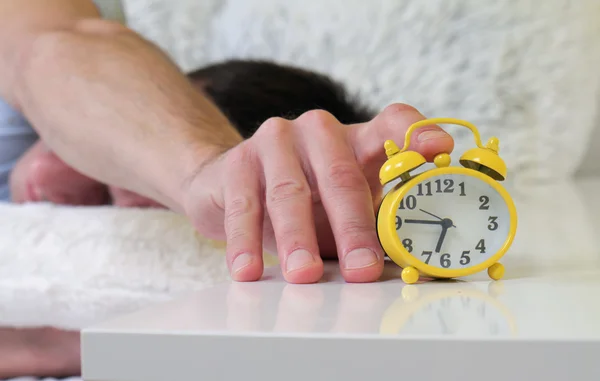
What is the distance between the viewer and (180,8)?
134cm

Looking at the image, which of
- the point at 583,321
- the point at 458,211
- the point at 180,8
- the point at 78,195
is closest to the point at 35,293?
the point at 78,195

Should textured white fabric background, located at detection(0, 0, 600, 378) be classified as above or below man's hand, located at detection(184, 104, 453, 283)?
below

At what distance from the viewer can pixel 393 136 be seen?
1.75 feet

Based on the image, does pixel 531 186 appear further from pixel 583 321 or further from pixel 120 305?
pixel 583 321

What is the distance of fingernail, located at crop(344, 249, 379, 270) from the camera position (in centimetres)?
47

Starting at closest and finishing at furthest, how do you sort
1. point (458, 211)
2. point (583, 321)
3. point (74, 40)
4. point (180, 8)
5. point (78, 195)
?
point (583, 321), point (458, 211), point (74, 40), point (78, 195), point (180, 8)

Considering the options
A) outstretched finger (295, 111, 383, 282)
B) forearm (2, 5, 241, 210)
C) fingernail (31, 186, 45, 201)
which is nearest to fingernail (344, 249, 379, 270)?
outstretched finger (295, 111, 383, 282)

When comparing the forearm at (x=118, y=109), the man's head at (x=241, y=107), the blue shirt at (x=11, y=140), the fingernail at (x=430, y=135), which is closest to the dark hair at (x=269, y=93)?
the man's head at (x=241, y=107)

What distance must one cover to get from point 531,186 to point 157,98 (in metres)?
0.74

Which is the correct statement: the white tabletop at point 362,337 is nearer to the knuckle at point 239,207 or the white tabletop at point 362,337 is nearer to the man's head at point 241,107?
the knuckle at point 239,207

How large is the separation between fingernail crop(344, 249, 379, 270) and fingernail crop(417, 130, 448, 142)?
0.10 metres

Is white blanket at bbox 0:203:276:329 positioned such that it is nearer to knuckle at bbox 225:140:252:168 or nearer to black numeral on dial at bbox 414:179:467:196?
knuckle at bbox 225:140:252:168

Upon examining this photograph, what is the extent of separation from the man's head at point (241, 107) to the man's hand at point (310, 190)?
1.87ft

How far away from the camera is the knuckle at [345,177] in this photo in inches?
20.7
